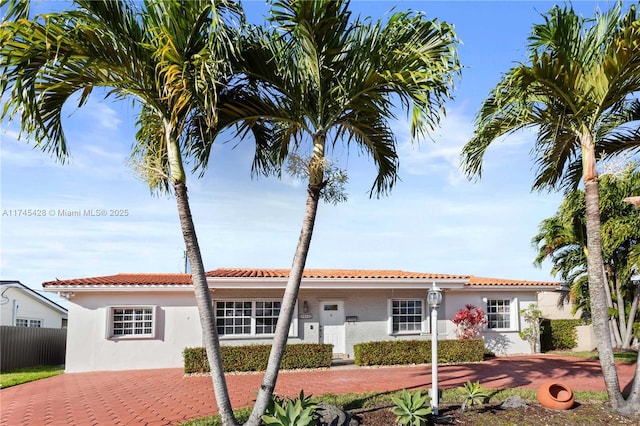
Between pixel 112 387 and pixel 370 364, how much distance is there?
26.0ft

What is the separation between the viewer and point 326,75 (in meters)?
7.87

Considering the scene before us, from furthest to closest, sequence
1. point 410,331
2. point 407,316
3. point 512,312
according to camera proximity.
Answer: point 512,312, point 407,316, point 410,331

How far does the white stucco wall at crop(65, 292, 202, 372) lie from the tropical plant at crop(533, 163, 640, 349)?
1494cm

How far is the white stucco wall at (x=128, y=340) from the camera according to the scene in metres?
16.2

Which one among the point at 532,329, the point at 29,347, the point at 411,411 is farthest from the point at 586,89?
the point at 29,347

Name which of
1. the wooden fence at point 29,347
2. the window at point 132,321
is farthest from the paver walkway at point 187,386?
the wooden fence at point 29,347

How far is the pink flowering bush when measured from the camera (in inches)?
741

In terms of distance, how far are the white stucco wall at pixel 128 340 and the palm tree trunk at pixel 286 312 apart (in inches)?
402

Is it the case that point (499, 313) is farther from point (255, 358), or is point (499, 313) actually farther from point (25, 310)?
point (25, 310)

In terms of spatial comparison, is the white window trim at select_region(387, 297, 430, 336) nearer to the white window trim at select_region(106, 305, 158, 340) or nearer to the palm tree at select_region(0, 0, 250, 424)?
the white window trim at select_region(106, 305, 158, 340)

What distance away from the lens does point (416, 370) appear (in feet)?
51.4

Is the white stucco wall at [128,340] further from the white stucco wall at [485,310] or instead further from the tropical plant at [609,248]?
the tropical plant at [609,248]

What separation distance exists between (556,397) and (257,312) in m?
10.8

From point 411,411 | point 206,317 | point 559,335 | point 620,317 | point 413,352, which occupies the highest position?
point 206,317
